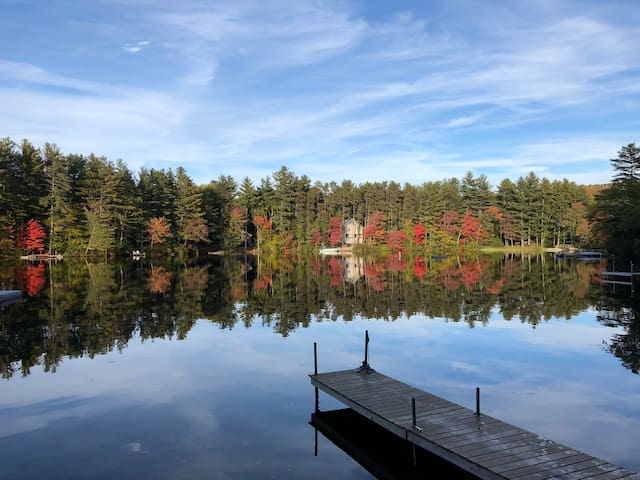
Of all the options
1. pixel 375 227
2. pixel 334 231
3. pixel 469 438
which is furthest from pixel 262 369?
pixel 334 231

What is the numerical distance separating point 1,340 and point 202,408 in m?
11.8

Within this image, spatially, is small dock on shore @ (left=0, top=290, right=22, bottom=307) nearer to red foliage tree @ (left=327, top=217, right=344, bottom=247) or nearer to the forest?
the forest

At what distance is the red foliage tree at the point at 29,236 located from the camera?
6806 centimetres

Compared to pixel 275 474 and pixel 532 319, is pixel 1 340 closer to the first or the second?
pixel 275 474

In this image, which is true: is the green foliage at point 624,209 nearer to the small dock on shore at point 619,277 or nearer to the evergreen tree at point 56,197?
the small dock on shore at point 619,277

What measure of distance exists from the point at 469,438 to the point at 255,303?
900 inches

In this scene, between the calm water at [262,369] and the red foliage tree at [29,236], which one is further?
the red foliage tree at [29,236]

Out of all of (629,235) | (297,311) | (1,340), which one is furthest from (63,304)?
(629,235)

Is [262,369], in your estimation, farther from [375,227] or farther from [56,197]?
[375,227]

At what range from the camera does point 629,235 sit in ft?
166

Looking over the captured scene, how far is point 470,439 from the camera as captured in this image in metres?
9.30

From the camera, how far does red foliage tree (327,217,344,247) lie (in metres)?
95.2

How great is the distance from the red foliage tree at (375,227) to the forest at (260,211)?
7.8 inches

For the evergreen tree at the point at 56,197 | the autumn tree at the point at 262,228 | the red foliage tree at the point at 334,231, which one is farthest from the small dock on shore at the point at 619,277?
the evergreen tree at the point at 56,197
